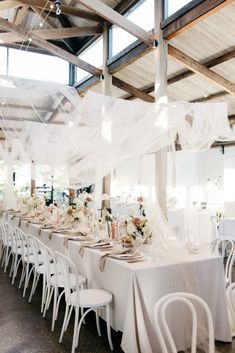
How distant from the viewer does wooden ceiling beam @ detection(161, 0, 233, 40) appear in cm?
549

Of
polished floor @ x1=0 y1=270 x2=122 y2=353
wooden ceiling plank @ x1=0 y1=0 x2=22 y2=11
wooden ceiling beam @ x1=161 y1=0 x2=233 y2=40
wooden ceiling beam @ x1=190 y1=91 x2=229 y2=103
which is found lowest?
polished floor @ x1=0 y1=270 x2=122 y2=353

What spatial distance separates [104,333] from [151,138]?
2.87m

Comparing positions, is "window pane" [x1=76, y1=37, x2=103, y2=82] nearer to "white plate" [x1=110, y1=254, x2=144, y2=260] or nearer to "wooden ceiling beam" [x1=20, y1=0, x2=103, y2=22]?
"wooden ceiling beam" [x1=20, y1=0, x2=103, y2=22]

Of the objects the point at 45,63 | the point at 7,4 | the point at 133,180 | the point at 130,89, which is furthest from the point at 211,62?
the point at 45,63

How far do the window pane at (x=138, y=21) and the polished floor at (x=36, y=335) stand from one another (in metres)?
5.94

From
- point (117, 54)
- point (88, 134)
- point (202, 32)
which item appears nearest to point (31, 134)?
point (88, 134)

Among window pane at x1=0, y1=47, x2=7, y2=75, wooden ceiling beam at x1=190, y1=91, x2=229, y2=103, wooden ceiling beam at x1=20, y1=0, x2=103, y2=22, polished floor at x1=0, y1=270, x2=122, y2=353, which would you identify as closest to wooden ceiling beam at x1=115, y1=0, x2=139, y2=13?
wooden ceiling beam at x1=20, y1=0, x2=103, y2=22

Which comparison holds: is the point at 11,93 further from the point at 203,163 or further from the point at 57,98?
the point at 203,163

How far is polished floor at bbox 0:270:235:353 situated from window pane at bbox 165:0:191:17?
5568 mm

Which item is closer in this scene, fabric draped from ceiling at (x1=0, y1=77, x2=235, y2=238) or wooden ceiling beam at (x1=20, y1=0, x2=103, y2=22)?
fabric draped from ceiling at (x1=0, y1=77, x2=235, y2=238)

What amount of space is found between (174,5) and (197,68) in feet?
4.47

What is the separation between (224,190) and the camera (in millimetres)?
11492

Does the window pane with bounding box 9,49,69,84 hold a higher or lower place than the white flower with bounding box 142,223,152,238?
higher

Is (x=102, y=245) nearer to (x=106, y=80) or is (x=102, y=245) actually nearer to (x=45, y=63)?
(x=106, y=80)
